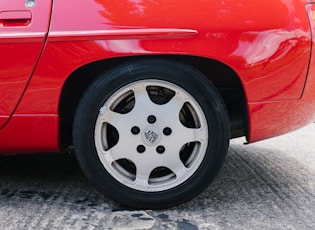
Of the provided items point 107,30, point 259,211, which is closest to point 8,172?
point 107,30

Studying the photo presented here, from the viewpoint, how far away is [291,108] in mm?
2863

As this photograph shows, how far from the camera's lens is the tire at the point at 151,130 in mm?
2734

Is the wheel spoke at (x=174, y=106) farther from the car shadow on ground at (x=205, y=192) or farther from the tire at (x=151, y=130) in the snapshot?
the car shadow on ground at (x=205, y=192)

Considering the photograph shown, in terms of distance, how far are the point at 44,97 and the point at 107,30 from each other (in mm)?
464

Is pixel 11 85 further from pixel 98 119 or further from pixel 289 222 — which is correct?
pixel 289 222

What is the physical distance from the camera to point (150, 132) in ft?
9.13

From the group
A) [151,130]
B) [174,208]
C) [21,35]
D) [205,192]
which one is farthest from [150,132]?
[21,35]

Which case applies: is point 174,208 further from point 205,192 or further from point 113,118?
point 113,118

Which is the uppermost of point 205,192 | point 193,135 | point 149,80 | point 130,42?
point 130,42

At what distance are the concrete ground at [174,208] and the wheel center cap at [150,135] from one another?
37cm

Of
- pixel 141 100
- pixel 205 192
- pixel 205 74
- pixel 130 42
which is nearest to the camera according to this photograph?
pixel 130 42

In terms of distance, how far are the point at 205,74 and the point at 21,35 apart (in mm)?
984

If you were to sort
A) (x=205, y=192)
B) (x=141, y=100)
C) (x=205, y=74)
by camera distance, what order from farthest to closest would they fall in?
(x=205, y=192) → (x=205, y=74) → (x=141, y=100)

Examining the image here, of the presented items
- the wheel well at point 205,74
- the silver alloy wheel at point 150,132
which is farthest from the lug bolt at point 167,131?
the wheel well at point 205,74
